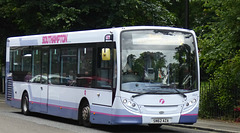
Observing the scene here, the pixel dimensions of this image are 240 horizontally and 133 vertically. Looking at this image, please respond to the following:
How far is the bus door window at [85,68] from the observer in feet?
50.2

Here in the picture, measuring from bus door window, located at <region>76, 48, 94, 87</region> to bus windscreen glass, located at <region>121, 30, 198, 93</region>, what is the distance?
1.73 meters

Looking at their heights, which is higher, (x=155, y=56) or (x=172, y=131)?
(x=155, y=56)

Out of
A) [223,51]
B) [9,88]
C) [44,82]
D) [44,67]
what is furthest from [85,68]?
[9,88]

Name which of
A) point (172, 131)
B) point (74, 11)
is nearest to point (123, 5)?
point (74, 11)

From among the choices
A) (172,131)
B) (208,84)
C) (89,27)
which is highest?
(89,27)

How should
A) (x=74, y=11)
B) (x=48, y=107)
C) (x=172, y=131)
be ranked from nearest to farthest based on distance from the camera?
1. (x=172, y=131)
2. (x=48, y=107)
3. (x=74, y=11)

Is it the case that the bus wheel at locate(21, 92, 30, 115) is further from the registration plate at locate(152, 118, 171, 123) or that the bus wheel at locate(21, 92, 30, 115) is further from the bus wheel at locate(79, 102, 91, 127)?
the registration plate at locate(152, 118, 171, 123)

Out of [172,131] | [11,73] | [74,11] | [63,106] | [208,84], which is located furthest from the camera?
[74,11]

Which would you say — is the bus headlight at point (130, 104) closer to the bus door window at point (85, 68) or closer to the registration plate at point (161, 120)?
the registration plate at point (161, 120)

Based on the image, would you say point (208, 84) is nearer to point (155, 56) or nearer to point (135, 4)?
point (155, 56)

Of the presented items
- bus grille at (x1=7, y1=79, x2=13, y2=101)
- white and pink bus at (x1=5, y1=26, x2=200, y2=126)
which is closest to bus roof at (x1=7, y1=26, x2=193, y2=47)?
white and pink bus at (x1=5, y1=26, x2=200, y2=126)

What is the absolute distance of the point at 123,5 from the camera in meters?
27.1

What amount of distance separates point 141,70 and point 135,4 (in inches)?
557

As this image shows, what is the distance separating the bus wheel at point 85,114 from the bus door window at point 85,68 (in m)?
0.62
